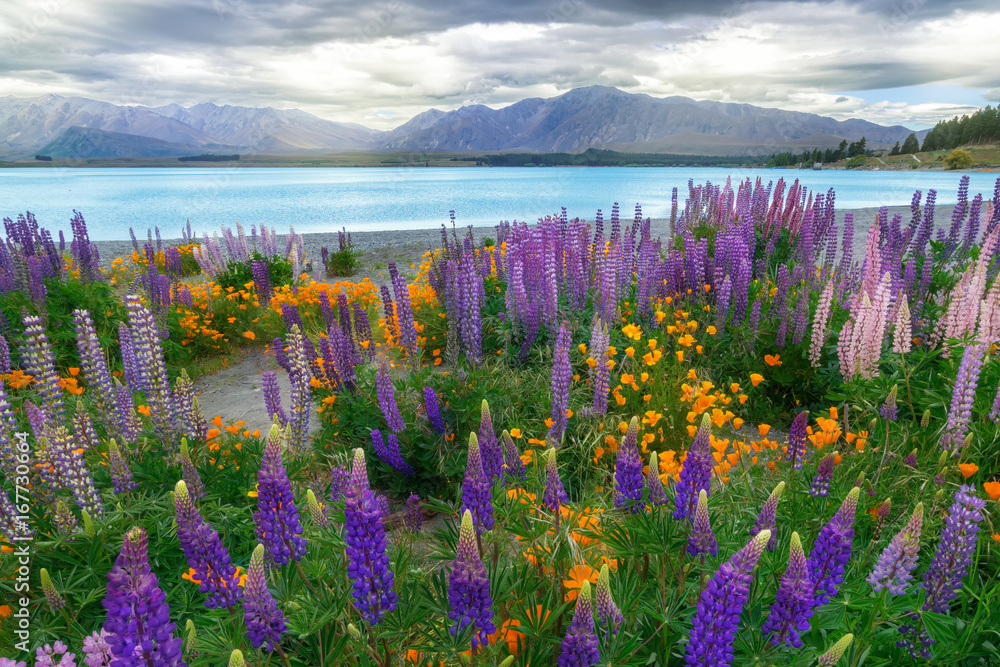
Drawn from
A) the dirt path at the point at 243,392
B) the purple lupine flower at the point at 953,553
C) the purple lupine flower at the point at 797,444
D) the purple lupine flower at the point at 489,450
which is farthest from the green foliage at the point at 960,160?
the purple lupine flower at the point at 489,450

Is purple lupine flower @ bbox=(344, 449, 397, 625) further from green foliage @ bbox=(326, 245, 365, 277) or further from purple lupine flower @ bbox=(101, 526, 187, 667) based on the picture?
green foliage @ bbox=(326, 245, 365, 277)

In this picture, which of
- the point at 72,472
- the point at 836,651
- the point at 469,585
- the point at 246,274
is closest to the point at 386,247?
the point at 246,274

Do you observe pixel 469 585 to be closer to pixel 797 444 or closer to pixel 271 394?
pixel 797 444

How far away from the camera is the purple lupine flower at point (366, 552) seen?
1.68 m

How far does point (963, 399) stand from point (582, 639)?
3517 mm

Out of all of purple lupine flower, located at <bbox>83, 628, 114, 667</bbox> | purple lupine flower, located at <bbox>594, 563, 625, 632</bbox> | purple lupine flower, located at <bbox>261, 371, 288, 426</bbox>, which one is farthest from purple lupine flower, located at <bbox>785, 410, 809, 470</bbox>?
purple lupine flower, located at <bbox>261, 371, 288, 426</bbox>

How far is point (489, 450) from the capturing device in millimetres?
2443

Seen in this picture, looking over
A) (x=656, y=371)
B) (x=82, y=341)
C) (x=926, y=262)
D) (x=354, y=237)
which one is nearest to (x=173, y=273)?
(x=82, y=341)

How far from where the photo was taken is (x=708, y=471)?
2.09m

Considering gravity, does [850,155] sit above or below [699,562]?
above

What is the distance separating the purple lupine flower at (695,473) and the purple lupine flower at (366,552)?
3.88ft

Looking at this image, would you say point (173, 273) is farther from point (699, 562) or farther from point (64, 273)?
point (699, 562)

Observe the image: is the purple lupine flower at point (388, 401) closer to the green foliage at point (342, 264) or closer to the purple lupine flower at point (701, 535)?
the purple lupine flower at point (701, 535)

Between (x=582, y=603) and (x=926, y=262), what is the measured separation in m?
7.55
